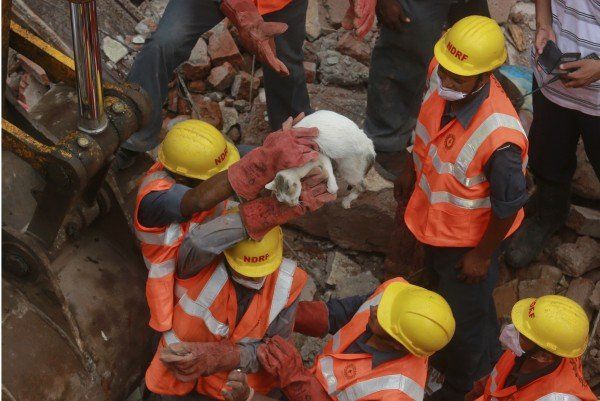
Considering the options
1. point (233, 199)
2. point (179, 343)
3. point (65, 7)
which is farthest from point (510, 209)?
point (65, 7)

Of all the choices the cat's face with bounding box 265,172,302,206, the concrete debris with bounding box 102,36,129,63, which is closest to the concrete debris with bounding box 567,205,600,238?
the cat's face with bounding box 265,172,302,206

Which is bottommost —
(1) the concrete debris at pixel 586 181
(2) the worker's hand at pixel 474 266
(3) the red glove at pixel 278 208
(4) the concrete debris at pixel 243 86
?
(1) the concrete debris at pixel 586 181

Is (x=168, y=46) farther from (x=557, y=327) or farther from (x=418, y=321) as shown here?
(x=557, y=327)

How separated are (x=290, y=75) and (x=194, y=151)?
1.54 m

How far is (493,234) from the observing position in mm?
3746

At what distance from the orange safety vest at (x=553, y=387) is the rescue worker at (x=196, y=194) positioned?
1284 mm

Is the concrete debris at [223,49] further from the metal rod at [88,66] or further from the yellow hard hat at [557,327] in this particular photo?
the yellow hard hat at [557,327]

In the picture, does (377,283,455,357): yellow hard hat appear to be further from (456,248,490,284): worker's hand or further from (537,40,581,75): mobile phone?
(537,40,581,75): mobile phone

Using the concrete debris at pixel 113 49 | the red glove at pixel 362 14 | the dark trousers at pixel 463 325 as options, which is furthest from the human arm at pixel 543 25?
the concrete debris at pixel 113 49

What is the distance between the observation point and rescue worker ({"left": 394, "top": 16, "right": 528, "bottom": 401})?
11.8 ft

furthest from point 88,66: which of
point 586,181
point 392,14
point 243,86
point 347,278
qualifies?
point 586,181

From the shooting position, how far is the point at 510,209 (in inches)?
141

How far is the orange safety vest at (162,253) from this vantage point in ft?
11.0

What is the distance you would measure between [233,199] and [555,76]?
1.89m
